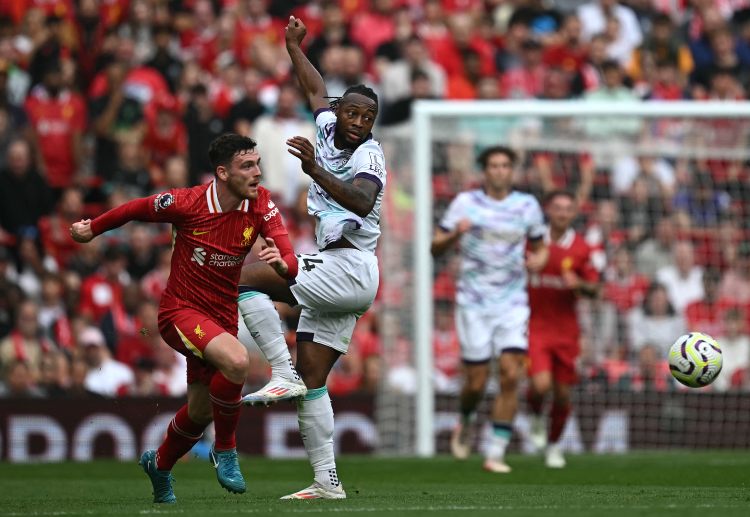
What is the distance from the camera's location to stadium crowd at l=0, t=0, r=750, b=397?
54.5 feet

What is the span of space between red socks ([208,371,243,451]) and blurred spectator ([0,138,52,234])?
8.60m

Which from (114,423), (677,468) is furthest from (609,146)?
(114,423)

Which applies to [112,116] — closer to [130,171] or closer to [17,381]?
[130,171]

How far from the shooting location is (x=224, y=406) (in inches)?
356

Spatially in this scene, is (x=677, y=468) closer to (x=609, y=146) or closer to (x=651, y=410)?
(x=651, y=410)

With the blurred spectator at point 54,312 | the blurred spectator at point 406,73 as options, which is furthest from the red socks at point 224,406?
the blurred spectator at point 406,73

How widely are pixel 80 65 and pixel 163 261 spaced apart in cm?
344

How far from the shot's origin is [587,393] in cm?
1694

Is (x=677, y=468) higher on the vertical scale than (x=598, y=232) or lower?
lower

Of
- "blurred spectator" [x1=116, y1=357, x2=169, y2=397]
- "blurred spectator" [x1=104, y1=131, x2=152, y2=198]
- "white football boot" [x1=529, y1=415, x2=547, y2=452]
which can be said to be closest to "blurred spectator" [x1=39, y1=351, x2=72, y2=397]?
"blurred spectator" [x1=116, y1=357, x2=169, y2=397]

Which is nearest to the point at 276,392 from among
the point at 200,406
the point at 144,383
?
the point at 200,406

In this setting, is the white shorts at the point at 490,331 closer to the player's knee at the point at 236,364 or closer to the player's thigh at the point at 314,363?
the player's thigh at the point at 314,363

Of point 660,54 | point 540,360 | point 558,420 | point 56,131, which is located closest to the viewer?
point 540,360

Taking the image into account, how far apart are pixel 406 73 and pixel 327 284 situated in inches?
415
